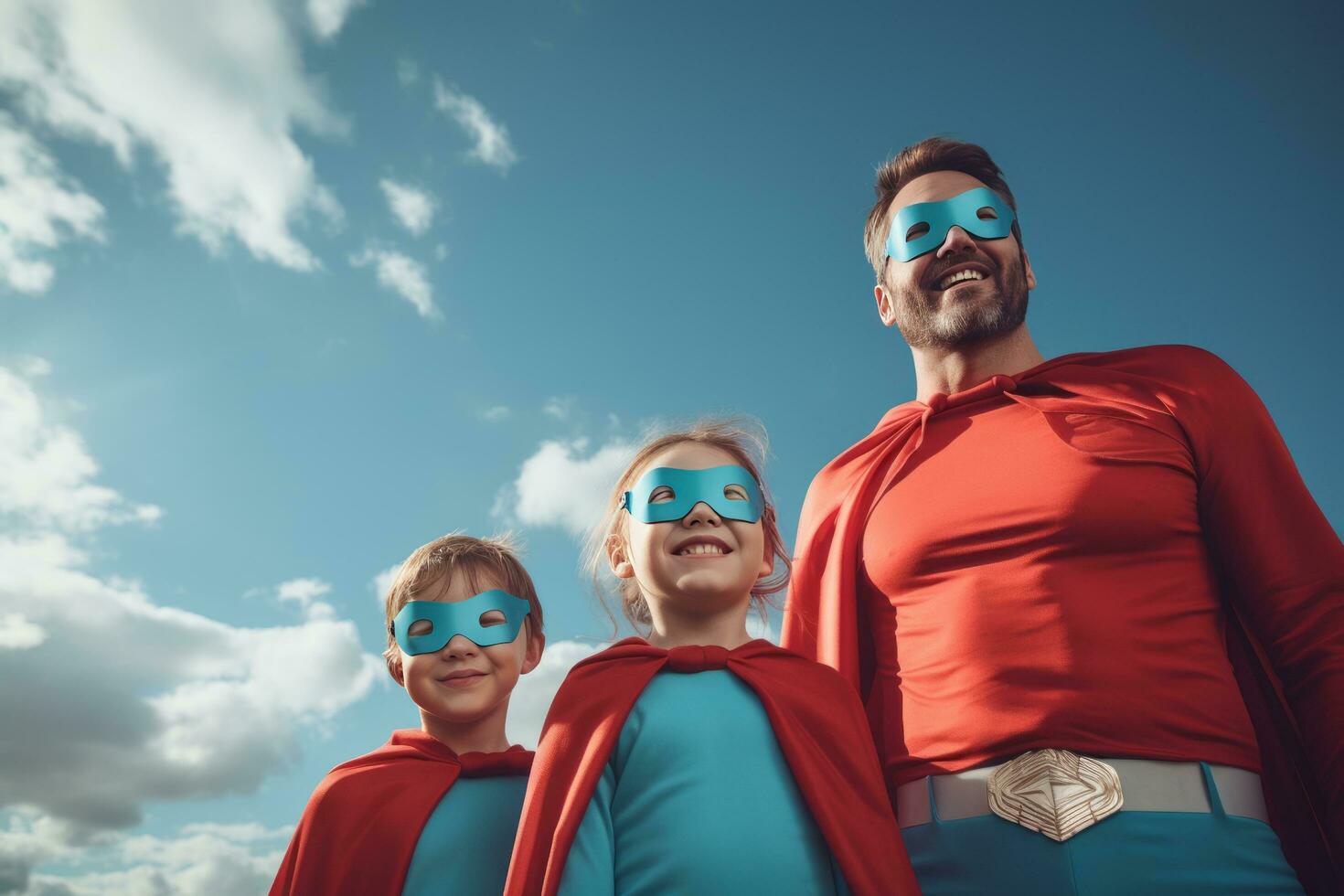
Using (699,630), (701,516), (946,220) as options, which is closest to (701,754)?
(699,630)

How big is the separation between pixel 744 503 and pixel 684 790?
3.27 ft

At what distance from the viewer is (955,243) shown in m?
3.70

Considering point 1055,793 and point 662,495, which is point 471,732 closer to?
point 662,495

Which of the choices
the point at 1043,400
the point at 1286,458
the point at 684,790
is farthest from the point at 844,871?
the point at 1286,458

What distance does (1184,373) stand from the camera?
3344mm

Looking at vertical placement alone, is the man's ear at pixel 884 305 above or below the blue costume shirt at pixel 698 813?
above

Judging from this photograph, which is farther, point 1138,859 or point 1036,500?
point 1036,500

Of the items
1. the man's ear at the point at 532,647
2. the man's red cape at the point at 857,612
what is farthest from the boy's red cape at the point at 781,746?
the man's ear at the point at 532,647

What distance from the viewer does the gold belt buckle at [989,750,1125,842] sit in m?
2.63

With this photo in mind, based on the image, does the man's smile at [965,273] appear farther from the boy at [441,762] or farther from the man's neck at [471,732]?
the man's neck at [471,732]

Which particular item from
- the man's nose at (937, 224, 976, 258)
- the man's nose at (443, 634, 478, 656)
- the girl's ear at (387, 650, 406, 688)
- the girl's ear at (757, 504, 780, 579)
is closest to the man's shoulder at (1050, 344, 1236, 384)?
the man's nose at (937, 224, 976, 258)

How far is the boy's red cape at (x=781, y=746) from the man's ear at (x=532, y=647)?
1.19m

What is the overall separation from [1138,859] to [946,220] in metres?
2.28

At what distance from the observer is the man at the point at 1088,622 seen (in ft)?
8.81
